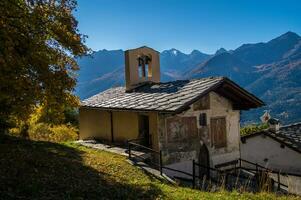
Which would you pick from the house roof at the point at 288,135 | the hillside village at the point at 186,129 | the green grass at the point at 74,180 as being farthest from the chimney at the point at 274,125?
the green grass at the point at 74,180

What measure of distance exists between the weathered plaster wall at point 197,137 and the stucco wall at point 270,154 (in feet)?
11.7

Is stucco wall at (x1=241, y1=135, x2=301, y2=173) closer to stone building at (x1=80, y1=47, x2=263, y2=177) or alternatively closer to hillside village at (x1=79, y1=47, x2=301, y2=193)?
hillside village at (x1=79, y1=47, x2=301, y2=193)

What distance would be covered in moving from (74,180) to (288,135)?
20.2 meters

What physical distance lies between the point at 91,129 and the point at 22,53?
46.8 feet

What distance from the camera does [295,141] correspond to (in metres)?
25.6

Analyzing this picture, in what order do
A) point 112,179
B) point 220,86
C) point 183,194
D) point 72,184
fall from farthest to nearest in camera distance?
point 220,86 → point 112,179 → point 183,194 → point 72,184

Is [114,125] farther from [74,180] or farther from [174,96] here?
[74,180]

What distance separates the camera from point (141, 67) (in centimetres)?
2653

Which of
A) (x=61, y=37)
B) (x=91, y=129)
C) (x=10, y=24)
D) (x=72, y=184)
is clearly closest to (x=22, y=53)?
(x=10, y=24)

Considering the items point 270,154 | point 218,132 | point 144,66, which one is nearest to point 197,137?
point 218,132

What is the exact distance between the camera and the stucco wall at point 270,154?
25.1m

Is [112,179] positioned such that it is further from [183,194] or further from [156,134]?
[156,134]

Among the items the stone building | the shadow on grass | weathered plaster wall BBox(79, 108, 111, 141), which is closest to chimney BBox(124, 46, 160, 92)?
the stone building

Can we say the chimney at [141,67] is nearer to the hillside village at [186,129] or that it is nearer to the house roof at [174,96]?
the hillside village at [186,129]
